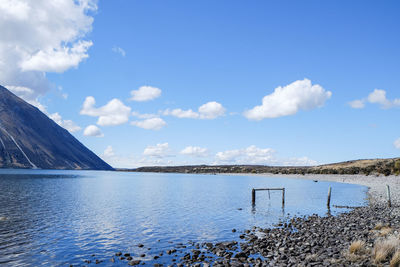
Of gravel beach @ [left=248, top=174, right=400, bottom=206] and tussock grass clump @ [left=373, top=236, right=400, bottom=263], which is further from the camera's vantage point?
gravel beach @ [left=248, top=174, right=400, bottom=206]

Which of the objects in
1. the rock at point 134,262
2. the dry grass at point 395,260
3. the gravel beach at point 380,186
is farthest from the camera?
the gravel beach at point 380,186


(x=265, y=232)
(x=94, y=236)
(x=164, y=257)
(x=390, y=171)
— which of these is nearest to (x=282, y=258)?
(x=164, y=257)

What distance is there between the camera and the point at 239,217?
35.7 metres

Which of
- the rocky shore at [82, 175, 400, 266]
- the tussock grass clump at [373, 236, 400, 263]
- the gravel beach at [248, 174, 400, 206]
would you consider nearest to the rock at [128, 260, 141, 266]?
the rocky shore at [82, 175, 400, 266]

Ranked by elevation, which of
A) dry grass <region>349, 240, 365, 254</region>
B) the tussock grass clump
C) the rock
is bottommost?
the rock

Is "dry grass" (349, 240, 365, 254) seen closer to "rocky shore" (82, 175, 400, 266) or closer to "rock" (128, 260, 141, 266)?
"rocky shore" (82, 175, 400, 266)

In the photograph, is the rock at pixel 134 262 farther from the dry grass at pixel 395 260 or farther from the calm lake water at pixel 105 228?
the dry grass at pixel 395 260

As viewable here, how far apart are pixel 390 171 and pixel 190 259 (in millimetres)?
110520

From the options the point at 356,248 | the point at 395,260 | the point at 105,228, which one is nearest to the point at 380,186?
the point at 356,248

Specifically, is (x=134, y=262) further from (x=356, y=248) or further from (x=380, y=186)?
(x=380, y=186)

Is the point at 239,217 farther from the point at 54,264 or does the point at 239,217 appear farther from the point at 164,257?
the point at 54,264

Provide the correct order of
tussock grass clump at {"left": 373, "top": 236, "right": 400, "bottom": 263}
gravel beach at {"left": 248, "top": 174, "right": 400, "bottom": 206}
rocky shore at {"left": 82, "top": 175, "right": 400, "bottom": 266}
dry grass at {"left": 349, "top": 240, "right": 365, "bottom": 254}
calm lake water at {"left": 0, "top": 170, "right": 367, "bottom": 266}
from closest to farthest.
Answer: tussock grass clump at {"left": 373, "top": 236, "right": 400, "bottom": 263}
rocky shore at {"left": 82, "top": 175, "right": 400, "bottom": 266}
dry grass at {"left": 349, "top": 240, "right": 365, "bottom": 254}
calm lake water at {"left": 0, "top": 170, "right": 367, "bottom": 266}
gravel beach at {"left": 248, "top": 174, "right": 400, "bottom": 206}

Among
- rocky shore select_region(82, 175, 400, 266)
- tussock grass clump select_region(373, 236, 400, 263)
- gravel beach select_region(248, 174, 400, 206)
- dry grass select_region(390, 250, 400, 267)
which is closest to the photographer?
dry grass select_region(390, 250, 400, 267)

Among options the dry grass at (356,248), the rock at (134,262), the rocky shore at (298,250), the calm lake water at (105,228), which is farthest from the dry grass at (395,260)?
the rock at (134,262)
